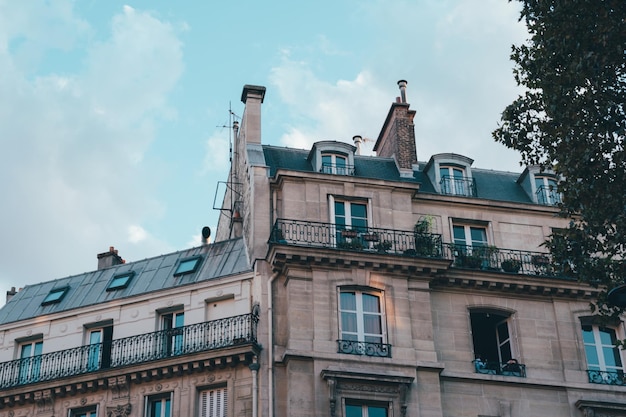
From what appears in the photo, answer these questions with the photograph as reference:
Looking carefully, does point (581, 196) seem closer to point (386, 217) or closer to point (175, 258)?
point (386, 217)

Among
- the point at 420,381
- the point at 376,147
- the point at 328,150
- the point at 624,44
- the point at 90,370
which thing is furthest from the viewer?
the point at 376,147

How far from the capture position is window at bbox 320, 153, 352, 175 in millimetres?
30031

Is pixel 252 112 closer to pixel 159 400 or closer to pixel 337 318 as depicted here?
pixel 337 318

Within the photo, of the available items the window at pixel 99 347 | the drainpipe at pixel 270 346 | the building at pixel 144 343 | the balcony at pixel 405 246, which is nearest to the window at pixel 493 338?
the balcony at pixel 405 246

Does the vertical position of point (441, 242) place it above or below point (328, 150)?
below

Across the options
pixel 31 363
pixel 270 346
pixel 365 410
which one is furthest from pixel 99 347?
pixel 365 410

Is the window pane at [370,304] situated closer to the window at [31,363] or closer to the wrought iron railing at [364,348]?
the wrought iron railing at [364,348]

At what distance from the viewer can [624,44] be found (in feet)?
66.2

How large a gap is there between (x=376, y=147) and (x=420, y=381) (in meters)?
10.1

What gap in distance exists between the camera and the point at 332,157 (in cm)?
3036

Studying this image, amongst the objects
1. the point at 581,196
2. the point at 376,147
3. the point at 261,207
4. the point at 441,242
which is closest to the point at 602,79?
the point at 581,196

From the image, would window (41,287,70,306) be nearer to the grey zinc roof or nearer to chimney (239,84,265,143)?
the grey zinc roof

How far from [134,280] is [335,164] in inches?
259

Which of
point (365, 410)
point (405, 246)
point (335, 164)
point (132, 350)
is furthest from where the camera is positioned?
point (335, 164)
